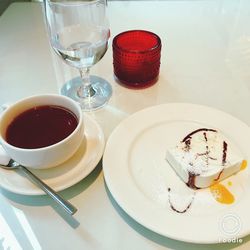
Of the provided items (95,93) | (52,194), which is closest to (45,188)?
(52,194)

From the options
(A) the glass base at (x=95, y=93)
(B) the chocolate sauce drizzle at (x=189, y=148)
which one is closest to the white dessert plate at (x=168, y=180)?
(B) the chocolate sauce drizzle at (x=189, y=148)

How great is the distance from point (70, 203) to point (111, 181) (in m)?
0.08

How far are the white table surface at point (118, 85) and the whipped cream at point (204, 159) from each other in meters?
0.10

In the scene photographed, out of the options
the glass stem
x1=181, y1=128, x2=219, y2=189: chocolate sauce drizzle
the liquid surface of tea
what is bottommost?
the glass stem

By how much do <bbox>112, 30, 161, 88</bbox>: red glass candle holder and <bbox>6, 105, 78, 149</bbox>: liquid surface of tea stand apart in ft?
0.80

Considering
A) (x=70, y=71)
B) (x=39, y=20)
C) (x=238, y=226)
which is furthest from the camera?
(x=39, y=20)

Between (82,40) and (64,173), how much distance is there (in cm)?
36

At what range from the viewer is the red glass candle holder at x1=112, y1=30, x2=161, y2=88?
713 mm

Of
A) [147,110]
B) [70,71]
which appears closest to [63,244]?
[147,110]

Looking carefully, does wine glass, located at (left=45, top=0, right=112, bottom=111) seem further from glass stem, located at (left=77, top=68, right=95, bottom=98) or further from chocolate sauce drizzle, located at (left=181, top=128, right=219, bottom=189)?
chocolate sauce drizzle, located at (left=181, top=128, right=219, bottom=189)

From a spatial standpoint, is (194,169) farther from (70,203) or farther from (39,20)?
(39,20)

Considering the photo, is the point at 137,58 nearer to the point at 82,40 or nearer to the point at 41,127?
the point at 82,40

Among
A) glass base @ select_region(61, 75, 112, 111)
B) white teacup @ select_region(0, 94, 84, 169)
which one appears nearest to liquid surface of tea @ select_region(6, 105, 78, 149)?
white teacup @ select_region(0, 94, 84, 169)

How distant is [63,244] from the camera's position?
17.9 inches
